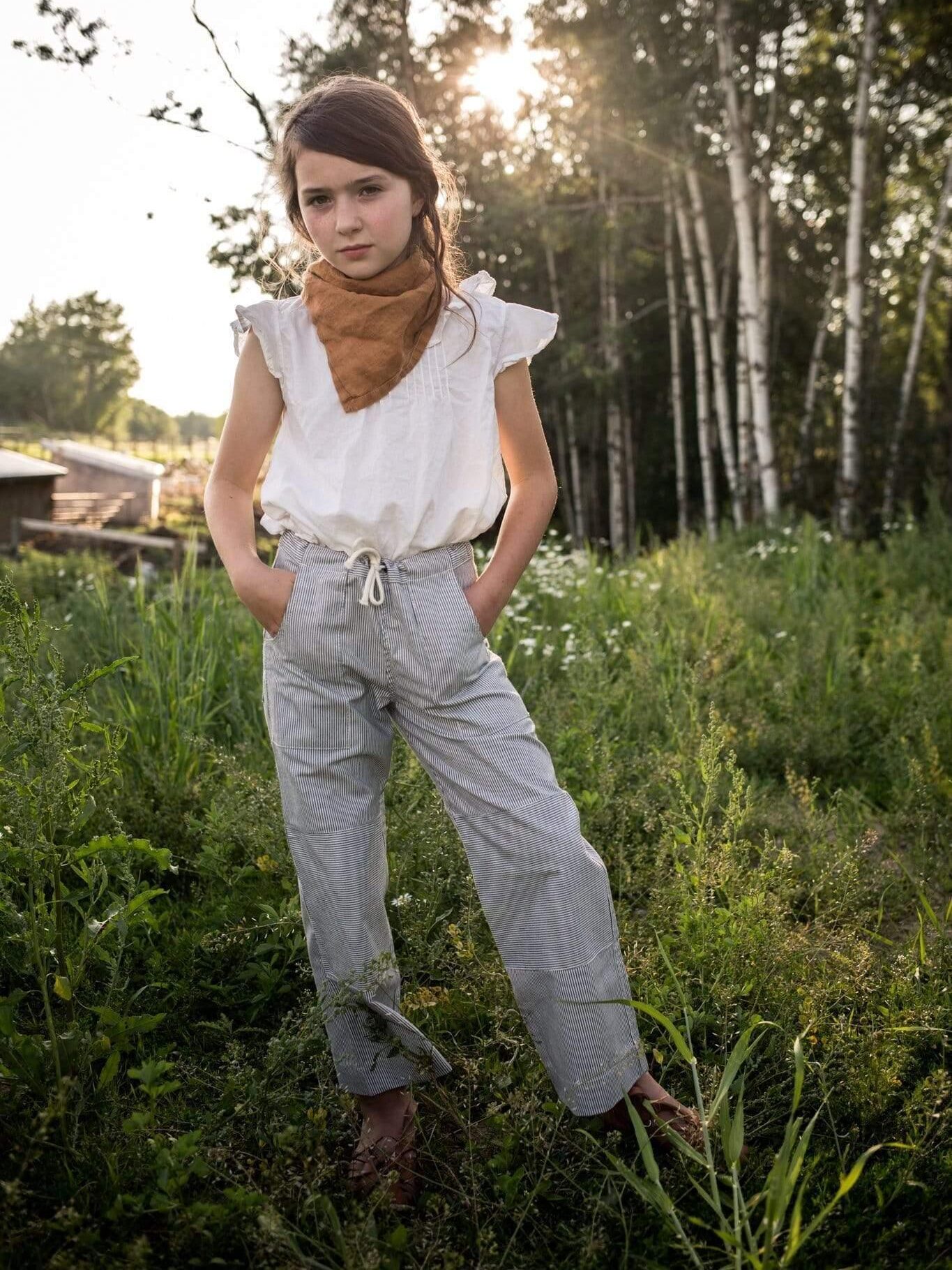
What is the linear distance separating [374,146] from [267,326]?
362 millimetres

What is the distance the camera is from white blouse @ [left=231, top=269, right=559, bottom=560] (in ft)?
5.99

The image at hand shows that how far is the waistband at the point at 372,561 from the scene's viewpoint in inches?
71.2

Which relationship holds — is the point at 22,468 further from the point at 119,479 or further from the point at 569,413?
the point at 119,479

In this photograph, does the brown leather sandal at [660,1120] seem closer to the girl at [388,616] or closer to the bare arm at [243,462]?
the girl at [388,616]

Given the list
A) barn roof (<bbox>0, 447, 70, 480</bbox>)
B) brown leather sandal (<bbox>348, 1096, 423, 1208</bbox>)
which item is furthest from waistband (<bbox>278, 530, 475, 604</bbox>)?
barn roof (<bbox>0, 447, 70, 480</bbox>)

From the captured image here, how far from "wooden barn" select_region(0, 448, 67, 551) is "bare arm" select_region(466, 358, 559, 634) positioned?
19.4m

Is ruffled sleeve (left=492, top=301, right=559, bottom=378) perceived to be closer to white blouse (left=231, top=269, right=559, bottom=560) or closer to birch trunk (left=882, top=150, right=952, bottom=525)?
white blouse (left=231, top=269, right=559, bottom=560)

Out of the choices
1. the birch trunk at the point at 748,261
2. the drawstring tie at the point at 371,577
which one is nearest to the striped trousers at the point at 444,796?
the drawstring tie at the point at 371,577

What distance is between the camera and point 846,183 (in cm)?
1491

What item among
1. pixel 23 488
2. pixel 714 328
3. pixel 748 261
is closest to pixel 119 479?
pixel 23 488

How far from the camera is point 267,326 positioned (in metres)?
1.90

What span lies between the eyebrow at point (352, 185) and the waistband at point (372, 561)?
61 centimetres

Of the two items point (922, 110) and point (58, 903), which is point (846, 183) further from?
point (58, 903)

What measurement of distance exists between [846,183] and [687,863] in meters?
14.7
